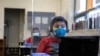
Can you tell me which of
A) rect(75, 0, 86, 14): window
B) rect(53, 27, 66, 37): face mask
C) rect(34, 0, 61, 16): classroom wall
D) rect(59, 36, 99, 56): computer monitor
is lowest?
rect(59, 36, 99, 56): computer monitor

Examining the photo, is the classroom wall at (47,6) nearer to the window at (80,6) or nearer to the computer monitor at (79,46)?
the window at (80,6)

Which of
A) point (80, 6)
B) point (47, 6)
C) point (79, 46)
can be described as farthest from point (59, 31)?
point (47, 6)

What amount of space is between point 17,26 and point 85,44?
6.78 m

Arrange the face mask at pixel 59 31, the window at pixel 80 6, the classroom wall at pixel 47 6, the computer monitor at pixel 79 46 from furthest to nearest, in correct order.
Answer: the classroom wall at pixel 47 6 < the window at pixel 80 6 < the face mask at pixel 59 31 < the computer monitor at pixel 79 46

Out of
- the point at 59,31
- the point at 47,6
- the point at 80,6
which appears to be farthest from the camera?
the point at 47,6

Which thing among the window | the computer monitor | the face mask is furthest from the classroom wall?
the computer monitor

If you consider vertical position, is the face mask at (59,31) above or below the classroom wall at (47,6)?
below

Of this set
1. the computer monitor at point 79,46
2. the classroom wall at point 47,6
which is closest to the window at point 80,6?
the classroom wall at point 47,6

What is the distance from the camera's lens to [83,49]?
41.9 inches

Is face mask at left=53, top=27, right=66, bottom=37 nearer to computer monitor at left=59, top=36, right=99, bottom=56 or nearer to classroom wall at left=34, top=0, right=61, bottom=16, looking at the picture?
computer monitor at left=59, top=36, right=99, bottom=56

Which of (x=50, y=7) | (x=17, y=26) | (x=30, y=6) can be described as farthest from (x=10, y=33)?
(x=50, y=7)

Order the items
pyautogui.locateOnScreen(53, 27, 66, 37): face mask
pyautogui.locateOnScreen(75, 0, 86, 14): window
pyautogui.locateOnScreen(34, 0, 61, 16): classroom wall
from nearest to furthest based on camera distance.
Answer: pyautogui.locateOnScreen(53, 27, 66, 37): face mask, pyautogui.locateOnScreen(75, 0, 86, 14): window, pyautogui.locateOnScreen(34, 0, 61, 16): classroom wall

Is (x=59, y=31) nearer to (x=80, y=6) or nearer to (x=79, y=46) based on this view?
(x=79, y=46)

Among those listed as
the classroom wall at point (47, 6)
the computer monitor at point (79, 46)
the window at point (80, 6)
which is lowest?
the computer monitor at point (79, 46)
